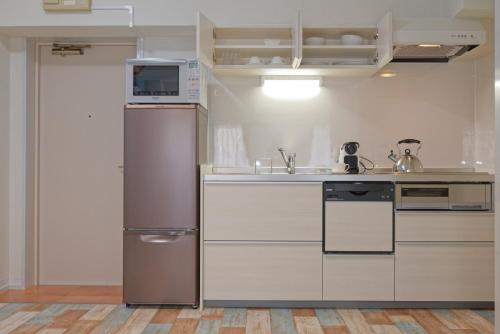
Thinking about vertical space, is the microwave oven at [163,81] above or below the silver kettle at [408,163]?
above

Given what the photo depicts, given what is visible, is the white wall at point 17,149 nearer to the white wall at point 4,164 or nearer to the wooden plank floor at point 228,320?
the white wall at point 4,164

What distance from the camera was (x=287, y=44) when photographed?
12.8ft

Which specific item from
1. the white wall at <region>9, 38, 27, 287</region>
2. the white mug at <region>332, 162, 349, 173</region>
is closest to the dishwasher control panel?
the white mug at <region>332, 162, 349, 173</region>

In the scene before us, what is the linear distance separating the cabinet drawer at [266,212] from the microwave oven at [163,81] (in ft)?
2.11

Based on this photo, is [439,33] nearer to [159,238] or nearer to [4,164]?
[159,238]

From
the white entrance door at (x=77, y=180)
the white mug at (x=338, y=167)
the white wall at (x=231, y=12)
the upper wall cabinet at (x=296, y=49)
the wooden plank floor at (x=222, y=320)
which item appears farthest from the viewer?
the white entrance door at (x=77, y=180)

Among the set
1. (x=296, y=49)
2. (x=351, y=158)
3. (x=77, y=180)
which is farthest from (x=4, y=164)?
(x=351, y=158)

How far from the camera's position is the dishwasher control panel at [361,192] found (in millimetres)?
3359

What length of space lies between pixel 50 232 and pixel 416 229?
2.86 m

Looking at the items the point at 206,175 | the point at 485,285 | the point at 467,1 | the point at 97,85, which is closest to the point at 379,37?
the point at 467,1

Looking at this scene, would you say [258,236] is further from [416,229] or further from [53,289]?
[53,289]

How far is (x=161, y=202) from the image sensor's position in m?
3.39

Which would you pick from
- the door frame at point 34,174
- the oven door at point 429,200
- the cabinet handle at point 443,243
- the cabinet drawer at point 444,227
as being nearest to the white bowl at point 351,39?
the oven door at point 429,200

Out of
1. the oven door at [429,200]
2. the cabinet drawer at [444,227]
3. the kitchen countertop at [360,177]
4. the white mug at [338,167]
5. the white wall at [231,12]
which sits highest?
the white wall at [231,12]
